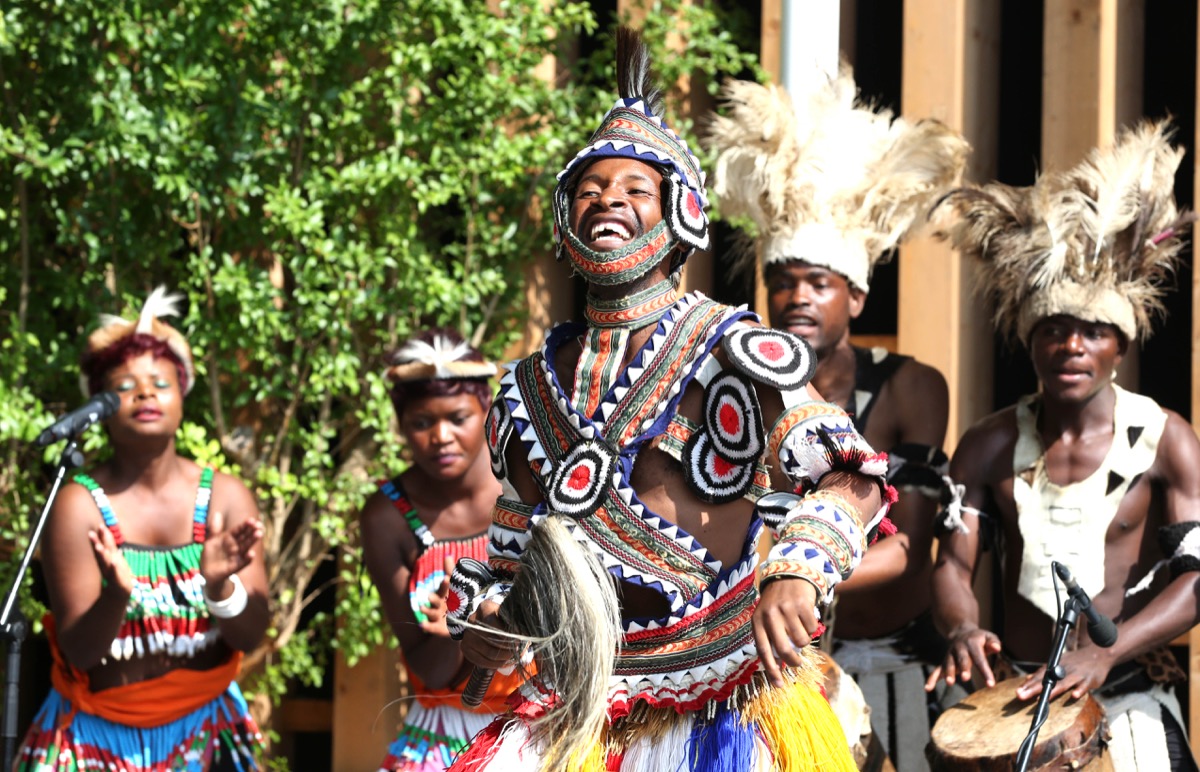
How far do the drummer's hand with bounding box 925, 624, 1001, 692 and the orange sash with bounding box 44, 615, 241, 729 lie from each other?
2.32 metres

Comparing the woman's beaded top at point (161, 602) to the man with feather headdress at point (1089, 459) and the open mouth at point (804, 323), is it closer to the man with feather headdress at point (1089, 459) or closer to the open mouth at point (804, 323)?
the open mouth at point (804, 323)

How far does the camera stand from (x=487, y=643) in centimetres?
325

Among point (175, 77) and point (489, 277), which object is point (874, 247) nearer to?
point (489, 277)

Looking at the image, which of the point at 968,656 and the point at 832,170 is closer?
the point at 968,656

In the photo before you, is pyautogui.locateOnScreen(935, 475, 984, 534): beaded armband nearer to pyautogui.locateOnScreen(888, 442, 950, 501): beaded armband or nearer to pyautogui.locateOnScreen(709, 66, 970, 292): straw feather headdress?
pyautogui.locateOnScreen(888, 442, 950, 501): beaded armband

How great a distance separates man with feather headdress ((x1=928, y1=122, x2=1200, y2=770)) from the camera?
4.69m

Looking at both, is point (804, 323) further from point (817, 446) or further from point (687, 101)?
point (687, 101)

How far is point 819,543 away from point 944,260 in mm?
3573

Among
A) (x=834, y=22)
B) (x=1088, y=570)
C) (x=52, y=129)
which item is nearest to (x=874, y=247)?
(x=834, y=22)

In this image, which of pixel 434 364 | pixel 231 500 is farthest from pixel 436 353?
pixel 231 500

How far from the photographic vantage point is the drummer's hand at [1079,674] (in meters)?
4.20

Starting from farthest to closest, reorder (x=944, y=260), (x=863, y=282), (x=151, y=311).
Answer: (x=944, y=260), (x=151, y=311), (x=863, y=282)

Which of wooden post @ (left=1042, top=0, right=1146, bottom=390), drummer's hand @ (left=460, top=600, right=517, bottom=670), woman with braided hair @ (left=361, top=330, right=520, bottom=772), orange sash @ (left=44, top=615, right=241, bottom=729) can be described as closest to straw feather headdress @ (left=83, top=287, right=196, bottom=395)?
woman with braided hair @ (left=361, top=330, right=520, bottom=772)

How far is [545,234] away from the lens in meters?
7.21
